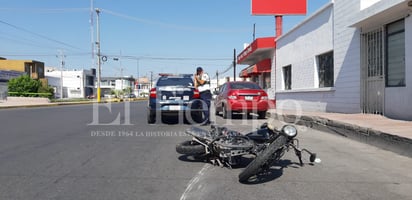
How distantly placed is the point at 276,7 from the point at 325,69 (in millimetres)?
11542

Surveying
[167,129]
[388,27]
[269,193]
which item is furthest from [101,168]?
[388,27]

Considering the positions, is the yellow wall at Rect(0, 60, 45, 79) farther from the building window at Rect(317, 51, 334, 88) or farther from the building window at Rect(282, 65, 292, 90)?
the building window at Rect(317, 51, 334, 88)

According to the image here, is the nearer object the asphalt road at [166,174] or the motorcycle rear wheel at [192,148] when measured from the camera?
the asphalt road at [166,174]

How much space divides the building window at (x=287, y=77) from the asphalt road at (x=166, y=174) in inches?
498

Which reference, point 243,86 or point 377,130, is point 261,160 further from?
point 243,86

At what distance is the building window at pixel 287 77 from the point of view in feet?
68.7

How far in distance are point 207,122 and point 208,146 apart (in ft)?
21.6

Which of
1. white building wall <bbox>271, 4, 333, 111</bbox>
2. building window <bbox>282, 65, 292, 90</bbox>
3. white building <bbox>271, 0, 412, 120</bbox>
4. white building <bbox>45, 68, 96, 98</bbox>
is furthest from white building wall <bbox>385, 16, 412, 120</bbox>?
white building <bbox>45, 68, 96, 98</bbox>

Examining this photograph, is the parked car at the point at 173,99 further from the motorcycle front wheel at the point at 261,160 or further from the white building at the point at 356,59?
the motorcycle front wheel at the point at 261,160

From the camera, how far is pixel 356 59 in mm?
12062

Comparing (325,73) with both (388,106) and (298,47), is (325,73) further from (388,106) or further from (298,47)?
(388,106)

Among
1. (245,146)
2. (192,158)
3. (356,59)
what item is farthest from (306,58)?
(245,146)

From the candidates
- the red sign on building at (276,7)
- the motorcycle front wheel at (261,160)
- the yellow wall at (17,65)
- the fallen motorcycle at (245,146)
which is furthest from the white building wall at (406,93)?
the yellow wall at (17,65)

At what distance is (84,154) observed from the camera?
7.00 metres
